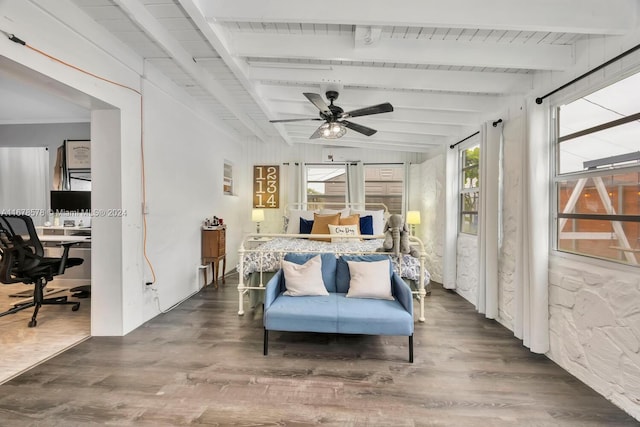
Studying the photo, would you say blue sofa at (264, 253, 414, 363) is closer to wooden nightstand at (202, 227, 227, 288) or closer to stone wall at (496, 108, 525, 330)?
stone wall at (496, 108, 525, 330)

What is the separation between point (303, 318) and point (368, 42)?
2.23 meters

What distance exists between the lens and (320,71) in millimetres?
2729

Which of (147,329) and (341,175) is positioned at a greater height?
(341,175)

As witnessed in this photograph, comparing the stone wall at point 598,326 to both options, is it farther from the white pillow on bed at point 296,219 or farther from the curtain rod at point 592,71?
the white pillow on bed at point 296,219

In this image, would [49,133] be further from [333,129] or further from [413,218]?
[413,218]

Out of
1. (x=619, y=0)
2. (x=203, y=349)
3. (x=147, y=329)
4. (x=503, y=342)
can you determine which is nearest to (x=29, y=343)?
(x=147, y=329)


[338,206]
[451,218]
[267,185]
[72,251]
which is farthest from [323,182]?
[72,251]

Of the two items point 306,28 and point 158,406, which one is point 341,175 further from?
point 158,406

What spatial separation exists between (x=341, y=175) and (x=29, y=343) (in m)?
4.94

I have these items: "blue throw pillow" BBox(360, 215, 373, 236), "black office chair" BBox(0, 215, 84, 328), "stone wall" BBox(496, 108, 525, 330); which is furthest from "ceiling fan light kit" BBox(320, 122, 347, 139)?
"black office chair" BBox(0, 215, 84, 328)

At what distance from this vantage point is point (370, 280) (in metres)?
2.67

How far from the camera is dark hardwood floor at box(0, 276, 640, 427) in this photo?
5.52 ft

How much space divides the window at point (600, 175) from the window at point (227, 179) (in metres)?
4.68

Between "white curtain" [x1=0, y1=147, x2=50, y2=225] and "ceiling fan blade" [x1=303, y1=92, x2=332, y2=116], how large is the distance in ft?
14.8
